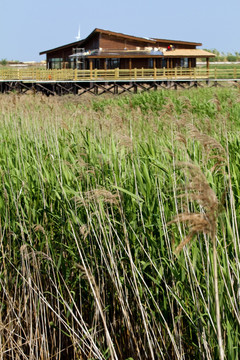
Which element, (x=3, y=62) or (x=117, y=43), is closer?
(x=117, y=43)

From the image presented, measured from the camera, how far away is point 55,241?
13.3 feet

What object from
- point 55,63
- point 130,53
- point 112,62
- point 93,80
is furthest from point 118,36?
point 55,63

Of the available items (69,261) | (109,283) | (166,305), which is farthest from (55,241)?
(166,305)

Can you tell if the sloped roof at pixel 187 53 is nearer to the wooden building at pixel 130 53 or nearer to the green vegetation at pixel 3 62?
the wooden building at pixel 130 53

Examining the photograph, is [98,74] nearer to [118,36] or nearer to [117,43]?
[118,36]

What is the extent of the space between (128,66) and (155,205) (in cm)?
3718

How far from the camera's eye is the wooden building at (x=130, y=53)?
3941 centimetres

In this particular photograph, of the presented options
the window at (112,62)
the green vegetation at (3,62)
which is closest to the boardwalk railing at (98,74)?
the window at (112,62)

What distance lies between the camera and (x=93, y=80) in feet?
115

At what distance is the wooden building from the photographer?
39.4 m

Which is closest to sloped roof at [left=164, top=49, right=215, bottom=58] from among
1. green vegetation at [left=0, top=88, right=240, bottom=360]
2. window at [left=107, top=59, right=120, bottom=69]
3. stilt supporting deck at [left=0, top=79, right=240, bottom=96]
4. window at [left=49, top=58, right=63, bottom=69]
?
stilt supporting deck at [left=0, top=79, right=240, bottom=96]

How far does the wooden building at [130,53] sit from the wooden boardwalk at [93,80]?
2.24m

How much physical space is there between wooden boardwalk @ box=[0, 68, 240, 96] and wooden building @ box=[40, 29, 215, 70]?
7.34ft

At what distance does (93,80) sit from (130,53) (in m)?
5.98
